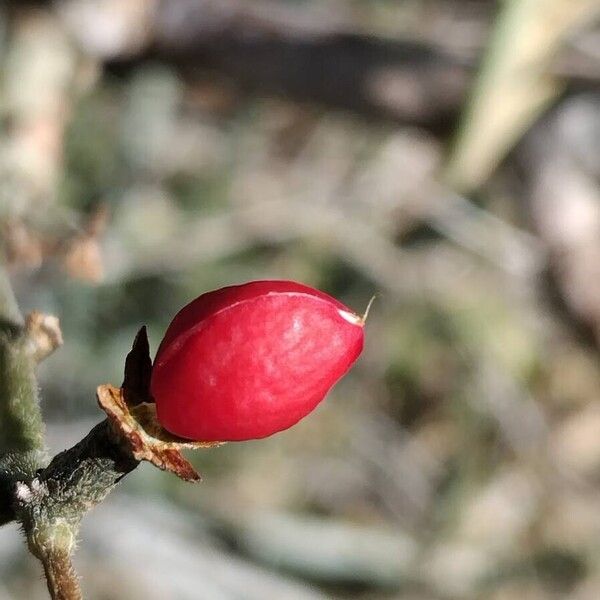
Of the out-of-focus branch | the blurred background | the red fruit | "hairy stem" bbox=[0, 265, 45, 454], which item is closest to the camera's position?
the red fruit

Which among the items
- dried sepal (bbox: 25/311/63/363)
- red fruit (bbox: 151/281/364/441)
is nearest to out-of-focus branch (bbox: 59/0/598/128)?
dried sepal (bbox: 25/311/63/363)

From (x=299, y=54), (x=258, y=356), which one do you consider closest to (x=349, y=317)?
(x=258, y=356)

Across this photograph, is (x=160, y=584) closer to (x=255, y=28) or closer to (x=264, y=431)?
(x=255, y=28)

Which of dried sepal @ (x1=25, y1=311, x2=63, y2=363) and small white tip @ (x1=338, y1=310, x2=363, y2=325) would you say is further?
dried sepal @ (x1=25, y1=311, x2=63, y2=363)

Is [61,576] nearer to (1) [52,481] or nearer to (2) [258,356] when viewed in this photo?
(1) [52,481]

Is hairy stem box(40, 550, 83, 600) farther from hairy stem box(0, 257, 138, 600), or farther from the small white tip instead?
the small white tip

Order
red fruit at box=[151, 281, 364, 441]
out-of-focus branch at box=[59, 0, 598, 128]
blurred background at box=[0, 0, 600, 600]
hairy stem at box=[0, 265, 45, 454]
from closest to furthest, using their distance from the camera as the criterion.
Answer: red fruit at box=[151, 281, 364, 441] < hairy stem at box=[0, 265, 45, 454] < blurred background at box=[0, 0, 600, 600] < out-of-focus branch at box=[59, 0, 598, 128]
